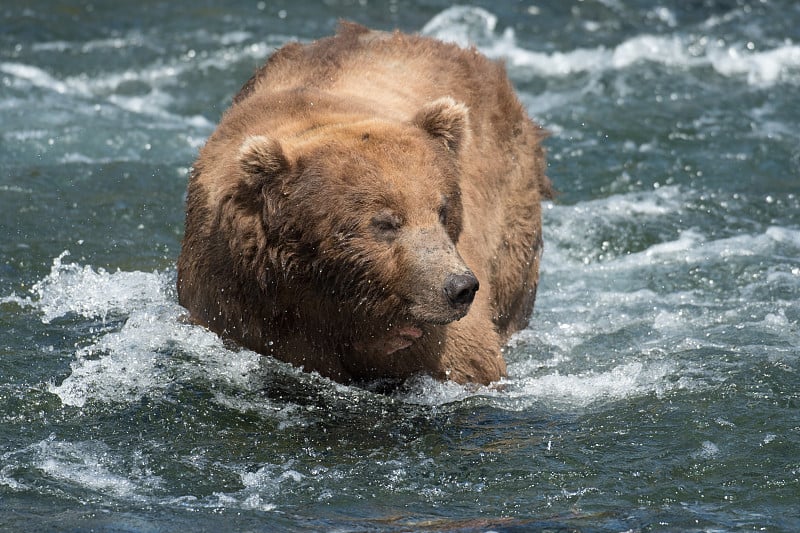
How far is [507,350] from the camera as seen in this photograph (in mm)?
8062

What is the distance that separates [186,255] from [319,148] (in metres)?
1.21

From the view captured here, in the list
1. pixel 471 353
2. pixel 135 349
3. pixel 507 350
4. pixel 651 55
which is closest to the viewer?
pixel 471 353

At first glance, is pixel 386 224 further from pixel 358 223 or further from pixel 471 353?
pixel 471 353

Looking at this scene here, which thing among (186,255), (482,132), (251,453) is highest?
(482,132)

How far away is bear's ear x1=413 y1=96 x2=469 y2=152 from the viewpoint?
20.9 ft

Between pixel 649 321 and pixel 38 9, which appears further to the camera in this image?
pixel 38 9

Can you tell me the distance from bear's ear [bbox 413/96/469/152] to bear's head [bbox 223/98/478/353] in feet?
0.56

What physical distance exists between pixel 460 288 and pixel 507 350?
2554 millimetres

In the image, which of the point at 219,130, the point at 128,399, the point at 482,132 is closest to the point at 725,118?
the point at 482,132

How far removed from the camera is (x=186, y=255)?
269 inches

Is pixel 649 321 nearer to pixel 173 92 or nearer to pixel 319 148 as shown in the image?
pixel 319 148

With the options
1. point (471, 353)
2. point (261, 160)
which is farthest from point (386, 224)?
point (471, 353)

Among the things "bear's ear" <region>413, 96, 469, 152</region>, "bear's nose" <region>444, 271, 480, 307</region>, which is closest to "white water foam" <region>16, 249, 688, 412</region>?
"bear's nose" <region>444, 271, 480, 307</region>

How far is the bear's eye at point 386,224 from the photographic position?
5844mm
